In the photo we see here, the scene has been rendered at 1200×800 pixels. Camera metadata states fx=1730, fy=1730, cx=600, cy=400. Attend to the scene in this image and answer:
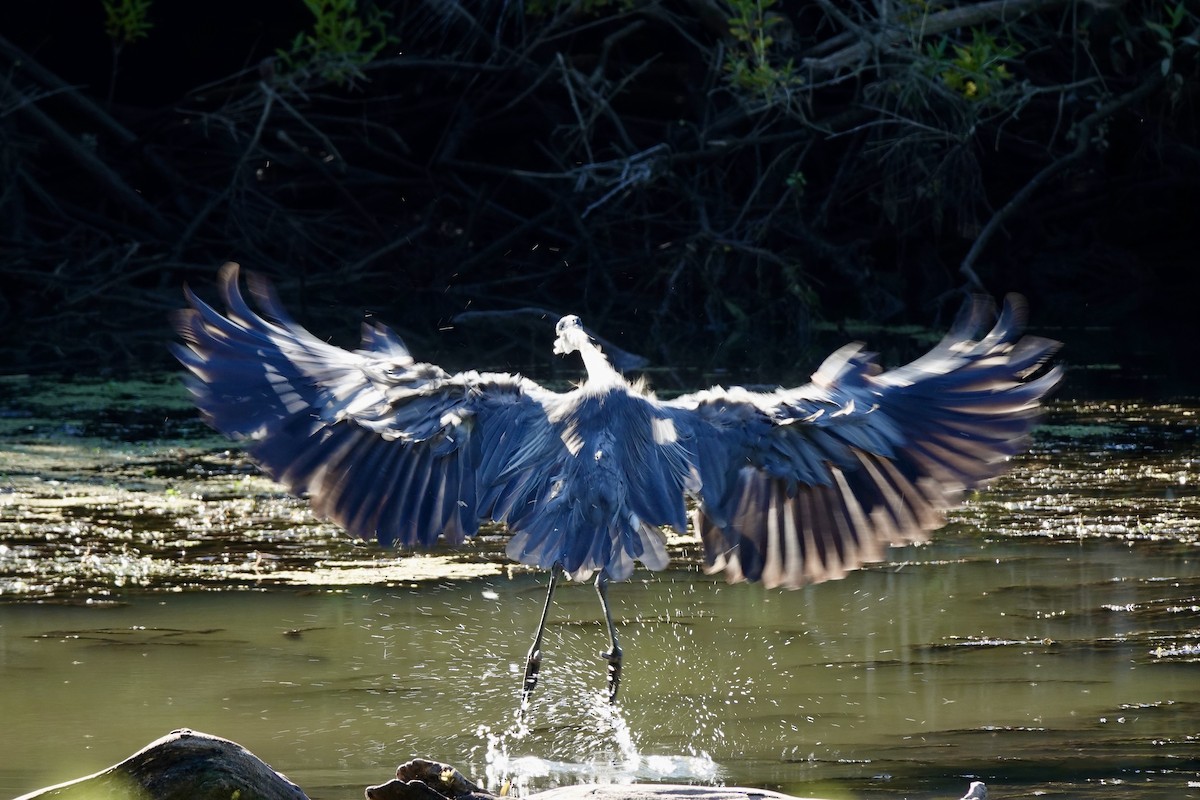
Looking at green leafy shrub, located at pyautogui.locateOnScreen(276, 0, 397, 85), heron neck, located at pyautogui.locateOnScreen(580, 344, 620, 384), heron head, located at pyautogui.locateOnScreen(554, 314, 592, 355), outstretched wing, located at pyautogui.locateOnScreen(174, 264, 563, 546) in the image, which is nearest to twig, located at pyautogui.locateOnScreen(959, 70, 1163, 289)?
green leafy shrub, located at pyautogui.locateOnScreen(276, 0, 397, 85)

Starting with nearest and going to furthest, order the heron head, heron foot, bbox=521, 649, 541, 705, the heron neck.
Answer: heron foot, bbox=521, 649, 541, 705 → the heron neck → the heron head

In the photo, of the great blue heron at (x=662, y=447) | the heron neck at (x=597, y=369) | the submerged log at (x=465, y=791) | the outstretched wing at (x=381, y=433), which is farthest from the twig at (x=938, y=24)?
the submerged log at (x=465, y=791)

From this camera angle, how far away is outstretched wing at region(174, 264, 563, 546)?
451 cm

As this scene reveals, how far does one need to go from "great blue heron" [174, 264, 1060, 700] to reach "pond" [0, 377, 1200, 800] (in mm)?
337

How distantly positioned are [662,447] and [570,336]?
3.37 ft

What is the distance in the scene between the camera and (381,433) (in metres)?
4.51

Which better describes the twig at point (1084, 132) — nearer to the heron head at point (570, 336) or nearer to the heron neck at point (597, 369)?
the heron head at point (570, 336)

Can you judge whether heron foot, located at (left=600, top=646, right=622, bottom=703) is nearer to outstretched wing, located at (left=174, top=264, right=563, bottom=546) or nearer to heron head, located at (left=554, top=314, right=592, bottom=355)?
outstretched wing, located at (left=174, top=264, right=563, bottom=546)

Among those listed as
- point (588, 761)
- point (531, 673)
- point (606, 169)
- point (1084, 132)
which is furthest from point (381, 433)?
point (606, 169)

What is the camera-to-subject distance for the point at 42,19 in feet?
46.9

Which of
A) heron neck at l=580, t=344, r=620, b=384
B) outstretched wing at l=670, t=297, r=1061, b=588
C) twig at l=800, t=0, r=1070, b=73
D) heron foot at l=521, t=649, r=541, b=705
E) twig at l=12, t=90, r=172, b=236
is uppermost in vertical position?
twig at l=800, t=0, r=1070, b=73

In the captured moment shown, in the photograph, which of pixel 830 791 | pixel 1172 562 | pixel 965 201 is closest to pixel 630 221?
pixel 965 201

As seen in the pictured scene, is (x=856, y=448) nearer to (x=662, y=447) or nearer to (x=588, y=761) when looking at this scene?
(x=662, y=447)

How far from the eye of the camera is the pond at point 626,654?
416 cm
